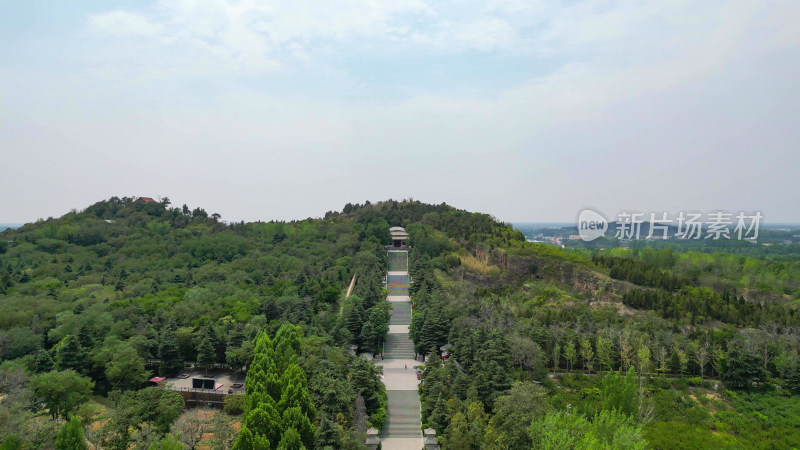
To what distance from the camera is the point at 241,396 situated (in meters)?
22.6

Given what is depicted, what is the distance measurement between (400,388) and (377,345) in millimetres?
5844

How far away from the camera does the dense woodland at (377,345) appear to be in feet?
58.7

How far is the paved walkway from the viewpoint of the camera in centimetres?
1998

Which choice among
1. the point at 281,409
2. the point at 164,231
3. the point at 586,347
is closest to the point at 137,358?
the point at 281,409

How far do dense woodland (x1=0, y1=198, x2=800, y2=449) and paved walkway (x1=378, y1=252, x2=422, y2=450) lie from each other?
753mm

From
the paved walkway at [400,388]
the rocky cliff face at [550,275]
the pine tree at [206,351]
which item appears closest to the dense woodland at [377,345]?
the pine tree at [206,351]

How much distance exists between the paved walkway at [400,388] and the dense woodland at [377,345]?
29.6 inches

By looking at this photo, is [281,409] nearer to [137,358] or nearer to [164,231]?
[137,358]

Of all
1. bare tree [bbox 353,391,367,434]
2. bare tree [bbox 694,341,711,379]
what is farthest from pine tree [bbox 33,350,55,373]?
bare tree [bbox 694,341,711,379]

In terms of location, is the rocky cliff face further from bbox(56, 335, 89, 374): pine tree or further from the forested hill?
bbox(56, 335, 89, 374): pine tree

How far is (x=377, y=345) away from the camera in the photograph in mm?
30062

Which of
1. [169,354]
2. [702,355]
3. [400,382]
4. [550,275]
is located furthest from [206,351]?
[550,275]

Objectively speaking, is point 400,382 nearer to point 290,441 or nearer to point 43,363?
point 290,441

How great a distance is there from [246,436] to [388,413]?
817 centimetres
